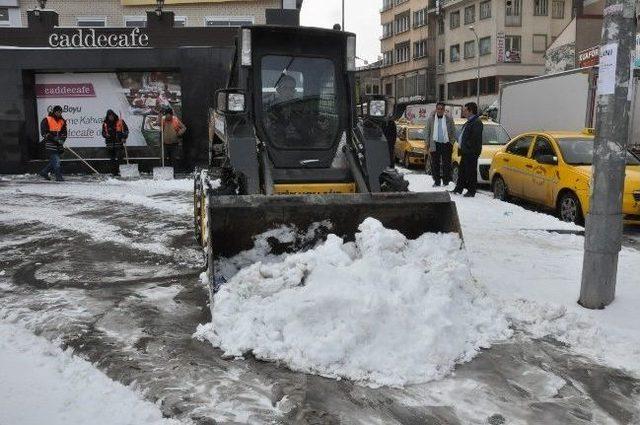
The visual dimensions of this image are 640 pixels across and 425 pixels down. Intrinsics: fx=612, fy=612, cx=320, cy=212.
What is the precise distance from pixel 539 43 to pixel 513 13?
3324mm

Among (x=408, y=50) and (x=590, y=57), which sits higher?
(x=408, y=50)

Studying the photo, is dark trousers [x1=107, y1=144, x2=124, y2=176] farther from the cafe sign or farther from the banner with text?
the cafe sign

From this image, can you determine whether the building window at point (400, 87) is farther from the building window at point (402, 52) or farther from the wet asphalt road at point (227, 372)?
the wet asphalt road at point (227, 372)

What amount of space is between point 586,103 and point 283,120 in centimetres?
1299

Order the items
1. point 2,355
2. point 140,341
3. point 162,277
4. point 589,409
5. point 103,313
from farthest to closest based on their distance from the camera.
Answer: point 162,277 < point 103,313 < point 140,341 < point 2,355 < point 589,409

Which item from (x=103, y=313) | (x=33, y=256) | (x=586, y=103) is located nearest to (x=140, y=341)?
(x=103, y=313)

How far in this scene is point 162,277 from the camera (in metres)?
6.54

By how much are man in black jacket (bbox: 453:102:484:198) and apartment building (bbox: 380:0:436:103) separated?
149 ft

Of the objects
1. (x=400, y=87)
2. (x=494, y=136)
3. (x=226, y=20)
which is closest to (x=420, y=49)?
(x=400, y=87)

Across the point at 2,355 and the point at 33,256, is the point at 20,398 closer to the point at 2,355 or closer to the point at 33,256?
the point at 2,355

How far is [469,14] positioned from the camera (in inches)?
2115

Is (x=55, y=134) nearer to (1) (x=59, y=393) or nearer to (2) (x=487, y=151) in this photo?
(2) (x=487, y=151)

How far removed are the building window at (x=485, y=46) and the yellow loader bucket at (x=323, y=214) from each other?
1918 inches

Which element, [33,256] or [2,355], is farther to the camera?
[33,256]
